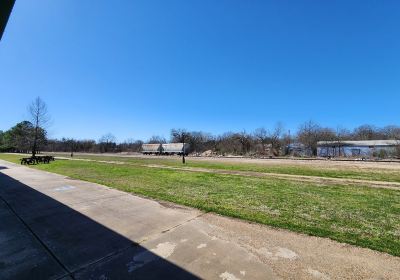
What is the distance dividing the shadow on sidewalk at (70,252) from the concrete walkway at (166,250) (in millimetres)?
15

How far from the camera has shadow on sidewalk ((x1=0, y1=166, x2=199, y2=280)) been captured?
3.84 m

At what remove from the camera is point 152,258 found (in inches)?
168

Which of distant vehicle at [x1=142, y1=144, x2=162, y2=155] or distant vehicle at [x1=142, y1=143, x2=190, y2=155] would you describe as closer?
distant vehicle at [x1=142, y1=143, x2=190, y2=155]

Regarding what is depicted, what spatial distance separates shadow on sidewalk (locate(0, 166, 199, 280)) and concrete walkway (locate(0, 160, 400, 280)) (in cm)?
1

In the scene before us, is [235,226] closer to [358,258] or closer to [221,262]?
[221,262]

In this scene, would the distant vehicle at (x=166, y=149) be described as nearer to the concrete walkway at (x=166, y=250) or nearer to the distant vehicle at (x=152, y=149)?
the distant vehicle at (x=152, y=149)

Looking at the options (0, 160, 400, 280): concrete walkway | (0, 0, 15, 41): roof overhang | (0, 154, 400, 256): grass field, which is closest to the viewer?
(0, 0, 15, 41): roof overhang

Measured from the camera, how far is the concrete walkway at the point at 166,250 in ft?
12.4

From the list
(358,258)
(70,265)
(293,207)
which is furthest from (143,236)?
(293,207)

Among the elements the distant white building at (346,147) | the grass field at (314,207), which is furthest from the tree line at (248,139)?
the grass field at (314,207)

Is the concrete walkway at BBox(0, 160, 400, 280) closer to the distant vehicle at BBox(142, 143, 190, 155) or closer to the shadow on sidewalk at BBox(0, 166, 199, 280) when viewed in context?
the shadow on sidewalk at BBox(0, 166, 199, 280)

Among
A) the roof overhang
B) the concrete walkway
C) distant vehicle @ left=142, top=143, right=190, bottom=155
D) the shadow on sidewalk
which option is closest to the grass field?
the concrete walkway

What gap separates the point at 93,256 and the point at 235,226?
9.88ft

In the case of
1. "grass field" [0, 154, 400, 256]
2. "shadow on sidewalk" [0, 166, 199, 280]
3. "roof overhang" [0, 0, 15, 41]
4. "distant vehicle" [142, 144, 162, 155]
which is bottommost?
"shadow on sidewalk" [0, 166, 199, 280]
